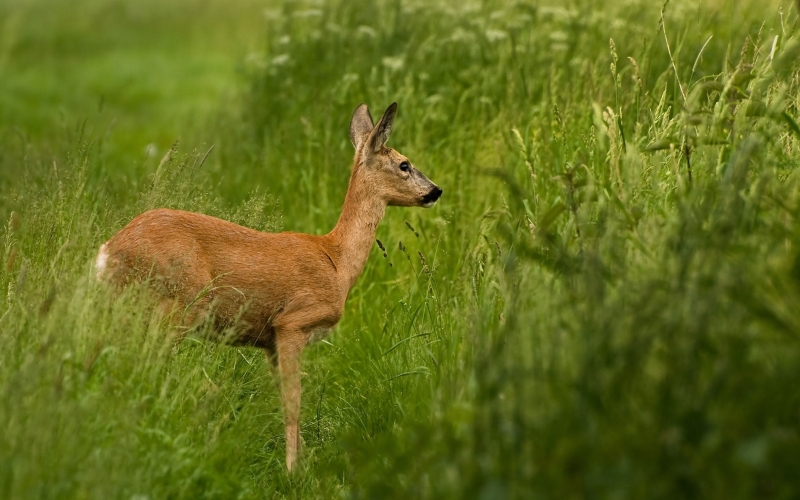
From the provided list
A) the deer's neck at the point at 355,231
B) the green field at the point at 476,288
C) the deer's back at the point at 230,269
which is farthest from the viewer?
the deer's neck at the point at 355,231

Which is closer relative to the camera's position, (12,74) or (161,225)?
(161,225)

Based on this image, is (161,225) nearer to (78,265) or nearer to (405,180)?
(78,265)

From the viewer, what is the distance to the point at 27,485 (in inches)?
138

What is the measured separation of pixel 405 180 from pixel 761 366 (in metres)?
3.34

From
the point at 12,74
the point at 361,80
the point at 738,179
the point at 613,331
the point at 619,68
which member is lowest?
the point at 12,74

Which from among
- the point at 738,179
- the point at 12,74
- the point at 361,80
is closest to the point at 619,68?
the point at 361,80

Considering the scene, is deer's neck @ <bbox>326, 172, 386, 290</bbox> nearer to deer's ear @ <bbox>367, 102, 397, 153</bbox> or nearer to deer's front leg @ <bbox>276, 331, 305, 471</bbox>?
deer's ear @ <bbox>367, 102, 397, 153</bbox>

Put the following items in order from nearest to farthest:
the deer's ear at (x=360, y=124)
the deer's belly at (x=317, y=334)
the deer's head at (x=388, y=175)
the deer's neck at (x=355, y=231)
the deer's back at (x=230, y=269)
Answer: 1. the deer's back at (x=230, y=269)
2. the deer's belly at (x=317, y=334)
3. the deer's neck at (x=355, y=231)
4. the deer's head at (x=388, y=175)
5. the deer's ear at (x=360, y=124)

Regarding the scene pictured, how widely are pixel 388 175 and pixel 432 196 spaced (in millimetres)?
255

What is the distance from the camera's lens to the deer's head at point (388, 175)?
6137mm

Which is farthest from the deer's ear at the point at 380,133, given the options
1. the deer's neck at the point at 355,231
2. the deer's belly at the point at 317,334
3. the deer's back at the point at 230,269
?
the deer's belly at the point at 317,334

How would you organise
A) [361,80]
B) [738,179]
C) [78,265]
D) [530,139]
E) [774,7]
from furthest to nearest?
1. [361,80]
2. [774,7]
3. [530,139]
4. [78,265]
5. [738,179]

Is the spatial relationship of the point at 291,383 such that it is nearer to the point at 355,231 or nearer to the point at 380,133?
the point at 355,231

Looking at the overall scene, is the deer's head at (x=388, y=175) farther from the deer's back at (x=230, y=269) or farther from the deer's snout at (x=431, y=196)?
the deer's back at (x=230, y=269)
